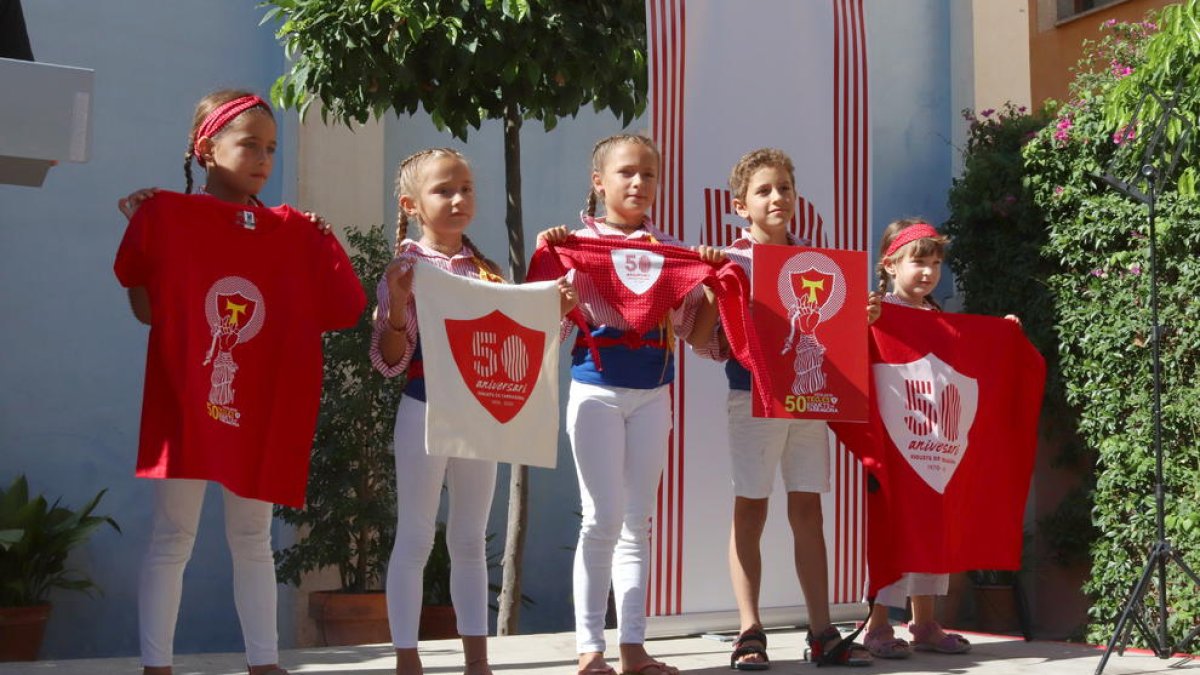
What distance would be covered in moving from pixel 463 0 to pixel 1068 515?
4515 millimetres

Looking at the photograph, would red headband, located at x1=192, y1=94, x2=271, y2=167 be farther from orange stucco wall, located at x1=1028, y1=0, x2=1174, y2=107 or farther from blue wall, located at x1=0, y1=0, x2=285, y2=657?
orange stucco wall, located at x1=1028, y1=0, x2=1174, y2=107

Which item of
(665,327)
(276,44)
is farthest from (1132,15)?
(665,327)

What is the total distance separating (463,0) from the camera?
17.9ft

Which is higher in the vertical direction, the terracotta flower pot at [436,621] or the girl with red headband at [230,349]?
the girl with red headband at [230,349]

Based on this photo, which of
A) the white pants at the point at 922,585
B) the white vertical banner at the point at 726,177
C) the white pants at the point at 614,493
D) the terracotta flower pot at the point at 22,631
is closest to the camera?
the white pants at the point at 614,493

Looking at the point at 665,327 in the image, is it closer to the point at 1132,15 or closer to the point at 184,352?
the point at 184,352

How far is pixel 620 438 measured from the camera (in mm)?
4199

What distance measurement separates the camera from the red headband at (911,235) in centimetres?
519

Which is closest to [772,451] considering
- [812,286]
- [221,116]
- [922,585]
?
[812,286]

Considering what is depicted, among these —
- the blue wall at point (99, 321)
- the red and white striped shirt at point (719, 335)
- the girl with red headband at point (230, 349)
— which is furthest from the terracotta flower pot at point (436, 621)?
the girl with red headband at point (230, 349)

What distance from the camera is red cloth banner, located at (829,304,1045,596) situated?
502cm

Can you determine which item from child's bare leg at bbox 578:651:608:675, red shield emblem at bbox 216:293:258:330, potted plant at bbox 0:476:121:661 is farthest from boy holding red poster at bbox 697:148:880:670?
potted plant at bbox 0:476:121:661

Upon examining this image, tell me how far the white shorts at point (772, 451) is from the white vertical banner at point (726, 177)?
1.00 m

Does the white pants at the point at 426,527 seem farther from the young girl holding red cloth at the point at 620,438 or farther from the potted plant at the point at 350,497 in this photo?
the potted plant at the point at 350,497
